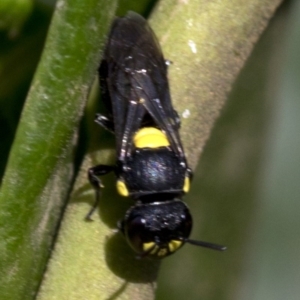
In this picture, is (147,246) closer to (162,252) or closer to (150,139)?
(162,252)

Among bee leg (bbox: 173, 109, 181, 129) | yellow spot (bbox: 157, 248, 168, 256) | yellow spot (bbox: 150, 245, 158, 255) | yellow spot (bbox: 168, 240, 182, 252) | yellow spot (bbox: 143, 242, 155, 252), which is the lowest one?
yellow spot (bbox: 168, 240, 182, 252)

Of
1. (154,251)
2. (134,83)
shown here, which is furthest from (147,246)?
(134,83)

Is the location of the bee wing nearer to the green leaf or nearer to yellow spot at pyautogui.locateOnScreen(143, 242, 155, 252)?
yellow spot at pyautogui.locateOnScreen(143, 242, 155, 252)

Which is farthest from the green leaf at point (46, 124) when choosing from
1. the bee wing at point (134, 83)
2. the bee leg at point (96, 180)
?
the bee wing at point (134, 83)

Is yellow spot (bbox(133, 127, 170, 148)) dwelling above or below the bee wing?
below

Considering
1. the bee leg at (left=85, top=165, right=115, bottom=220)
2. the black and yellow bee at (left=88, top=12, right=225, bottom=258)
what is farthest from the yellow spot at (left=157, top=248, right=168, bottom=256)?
the bee leg at (left=85, top=165, right=115, bottom=220)

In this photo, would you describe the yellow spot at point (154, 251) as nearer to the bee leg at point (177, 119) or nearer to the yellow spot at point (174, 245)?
the yellow spot at point (174, 245)

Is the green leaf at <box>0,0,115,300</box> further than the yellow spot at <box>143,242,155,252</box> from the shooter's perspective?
No
